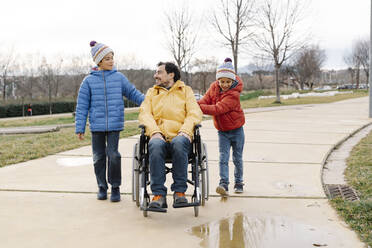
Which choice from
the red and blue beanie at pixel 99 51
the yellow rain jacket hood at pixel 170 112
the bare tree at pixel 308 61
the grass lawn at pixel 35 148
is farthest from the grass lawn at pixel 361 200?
the bare tree at pixel 308 61

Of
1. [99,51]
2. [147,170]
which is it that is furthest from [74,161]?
[147,170]

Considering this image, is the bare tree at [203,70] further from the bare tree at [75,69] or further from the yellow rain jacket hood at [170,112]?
the yellow rain jacket hood at [170,112]

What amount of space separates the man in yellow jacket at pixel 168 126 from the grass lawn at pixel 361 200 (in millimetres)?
1429

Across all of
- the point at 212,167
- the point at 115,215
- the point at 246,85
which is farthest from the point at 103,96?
the point at 246,85

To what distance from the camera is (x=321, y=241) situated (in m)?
2.87

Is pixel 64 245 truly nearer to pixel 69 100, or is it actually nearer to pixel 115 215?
pixel 115 215

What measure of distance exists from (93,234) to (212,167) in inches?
107

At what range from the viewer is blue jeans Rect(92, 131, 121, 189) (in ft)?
12.9

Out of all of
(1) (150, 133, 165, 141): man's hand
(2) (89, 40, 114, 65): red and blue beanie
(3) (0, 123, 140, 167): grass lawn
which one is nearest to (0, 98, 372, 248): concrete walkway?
(3) (0, 123, 140, 167): grass lawn

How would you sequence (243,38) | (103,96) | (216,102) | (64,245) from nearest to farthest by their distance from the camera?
(64,245)
(103,96)
(216,102)
(243,38)

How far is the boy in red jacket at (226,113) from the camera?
4078mm

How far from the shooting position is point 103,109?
3895mm

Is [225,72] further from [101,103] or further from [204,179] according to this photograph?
[101,103]

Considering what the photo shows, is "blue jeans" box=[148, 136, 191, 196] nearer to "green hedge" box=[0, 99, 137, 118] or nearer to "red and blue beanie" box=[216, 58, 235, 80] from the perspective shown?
"red and blue beanie" box=[216, 58, 235, 80]
